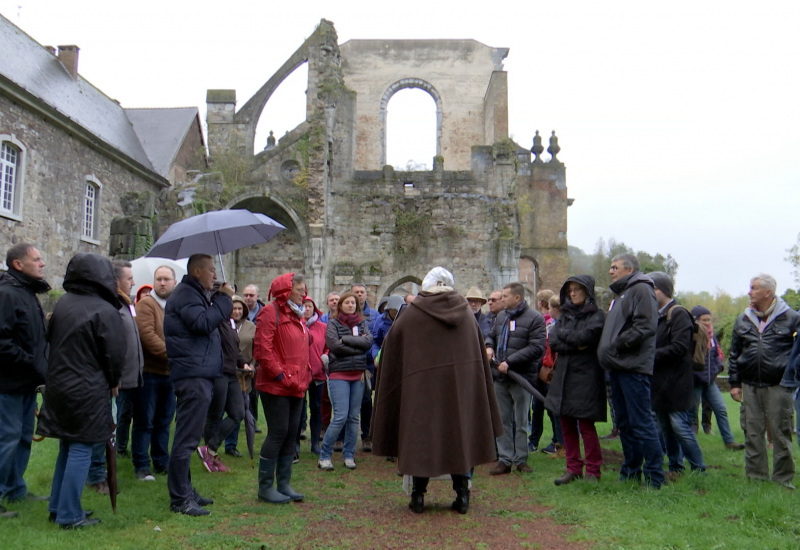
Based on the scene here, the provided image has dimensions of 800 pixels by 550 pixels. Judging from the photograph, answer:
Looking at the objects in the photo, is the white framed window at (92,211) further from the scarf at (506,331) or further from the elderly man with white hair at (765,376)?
the elderly man with white hair at (765,376)

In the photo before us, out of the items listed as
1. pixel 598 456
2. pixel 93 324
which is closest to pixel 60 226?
pixel 93 324

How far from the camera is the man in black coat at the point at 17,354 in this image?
4.75 metres

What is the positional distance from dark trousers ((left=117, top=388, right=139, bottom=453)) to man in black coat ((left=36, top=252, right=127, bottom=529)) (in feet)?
5.27

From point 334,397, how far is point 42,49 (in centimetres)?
2078

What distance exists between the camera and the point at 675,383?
6125 millimetres

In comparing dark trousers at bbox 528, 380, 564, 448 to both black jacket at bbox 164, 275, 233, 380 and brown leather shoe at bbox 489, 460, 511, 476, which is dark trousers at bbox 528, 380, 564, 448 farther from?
black jacket at bbox 164, 275, 233, 380

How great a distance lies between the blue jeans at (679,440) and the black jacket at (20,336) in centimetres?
551

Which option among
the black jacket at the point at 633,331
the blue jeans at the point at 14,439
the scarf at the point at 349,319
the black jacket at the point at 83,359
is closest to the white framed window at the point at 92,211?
the scarf at the point at 349,319

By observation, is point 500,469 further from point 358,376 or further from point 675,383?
point 675,383

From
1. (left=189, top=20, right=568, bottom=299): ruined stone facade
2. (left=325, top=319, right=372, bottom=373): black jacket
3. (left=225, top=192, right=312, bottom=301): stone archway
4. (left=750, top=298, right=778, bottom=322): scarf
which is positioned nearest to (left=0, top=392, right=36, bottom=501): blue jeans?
(left=325, top=319, right=372, bottom=373): black jacket

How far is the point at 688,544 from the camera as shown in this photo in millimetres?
4219

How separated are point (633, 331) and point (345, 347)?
9.54 ft

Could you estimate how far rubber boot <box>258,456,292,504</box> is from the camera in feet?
17.4

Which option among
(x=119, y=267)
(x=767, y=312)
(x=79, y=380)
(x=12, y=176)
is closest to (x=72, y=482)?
(x=79, y=380)
